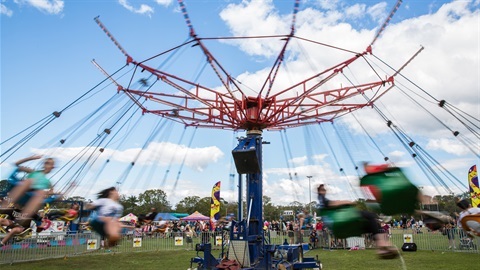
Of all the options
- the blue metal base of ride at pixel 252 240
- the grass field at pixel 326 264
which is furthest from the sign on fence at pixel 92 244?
the blue metal base of ride at pixel 252 240

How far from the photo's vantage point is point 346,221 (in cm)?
612

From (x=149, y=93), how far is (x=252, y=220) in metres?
5.45

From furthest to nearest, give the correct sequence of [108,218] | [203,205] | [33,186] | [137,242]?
[203,205] → [137,242] → [33,186] → [108,218]

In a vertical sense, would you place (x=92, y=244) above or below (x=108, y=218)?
below

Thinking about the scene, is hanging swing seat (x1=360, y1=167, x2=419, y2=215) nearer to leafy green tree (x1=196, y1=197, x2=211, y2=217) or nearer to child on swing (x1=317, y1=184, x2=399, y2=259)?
child on swing (x1=317, y1=184, x2=399, y2=259)

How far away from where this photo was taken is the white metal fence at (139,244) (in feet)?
55.3

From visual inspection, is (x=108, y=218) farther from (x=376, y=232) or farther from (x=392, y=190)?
(x=392, y=190)

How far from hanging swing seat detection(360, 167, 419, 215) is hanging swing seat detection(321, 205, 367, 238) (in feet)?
1.34

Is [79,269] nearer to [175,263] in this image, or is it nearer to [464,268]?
[175,263]

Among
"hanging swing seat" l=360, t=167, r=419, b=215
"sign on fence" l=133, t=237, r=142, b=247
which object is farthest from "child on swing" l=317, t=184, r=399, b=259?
"sign on fence" l=133, t=237, r=142, b=247

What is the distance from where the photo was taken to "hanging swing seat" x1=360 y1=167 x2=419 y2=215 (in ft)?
18.6

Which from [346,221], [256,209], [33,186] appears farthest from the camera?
[256,209]

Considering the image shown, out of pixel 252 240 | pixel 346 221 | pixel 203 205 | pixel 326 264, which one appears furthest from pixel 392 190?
pixel 203 205

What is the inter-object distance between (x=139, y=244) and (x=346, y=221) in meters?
19.1
